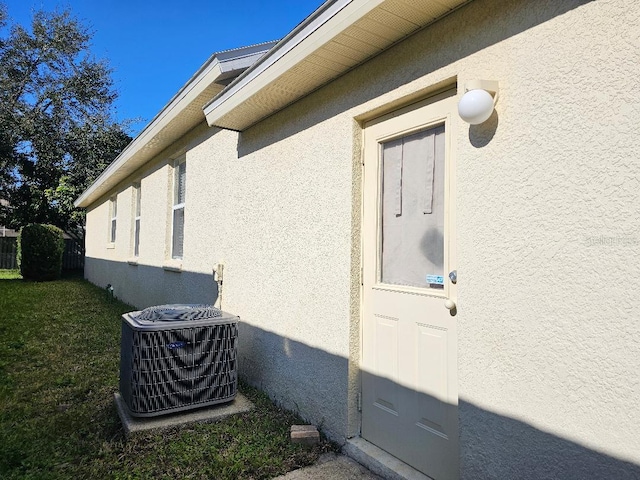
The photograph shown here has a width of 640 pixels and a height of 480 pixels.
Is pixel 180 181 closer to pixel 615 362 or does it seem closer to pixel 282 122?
pixel 282 122

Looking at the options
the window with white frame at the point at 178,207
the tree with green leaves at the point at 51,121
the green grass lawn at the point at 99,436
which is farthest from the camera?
the tree with green leaves at the point at 51,121

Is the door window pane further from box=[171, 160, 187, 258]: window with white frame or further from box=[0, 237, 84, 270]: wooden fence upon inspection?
box=[0, 237, 84, 270]: wooden fence

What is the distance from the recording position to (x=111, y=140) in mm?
25000

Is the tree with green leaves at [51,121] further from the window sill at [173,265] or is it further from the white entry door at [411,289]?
the white entry door at [411,289]

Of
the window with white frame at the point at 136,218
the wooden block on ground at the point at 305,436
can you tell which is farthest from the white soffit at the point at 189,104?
the wooden block on ground at the point at 305,436

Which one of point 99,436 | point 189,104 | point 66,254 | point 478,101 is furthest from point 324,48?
point 66,254

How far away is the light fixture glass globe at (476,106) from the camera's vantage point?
247cm

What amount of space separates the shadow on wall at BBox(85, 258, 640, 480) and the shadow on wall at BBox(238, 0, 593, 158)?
1.64 meters

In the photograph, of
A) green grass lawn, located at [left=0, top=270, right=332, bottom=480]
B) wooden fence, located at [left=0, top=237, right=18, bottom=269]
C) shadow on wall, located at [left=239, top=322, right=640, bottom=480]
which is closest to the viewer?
shadow on wall, located at [left=239, top=322, right=640, bottom=480]

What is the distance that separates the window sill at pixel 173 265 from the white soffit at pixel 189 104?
7.31ft

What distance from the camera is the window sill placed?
296 inches

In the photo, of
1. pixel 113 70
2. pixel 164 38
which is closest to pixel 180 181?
pixel 164 38

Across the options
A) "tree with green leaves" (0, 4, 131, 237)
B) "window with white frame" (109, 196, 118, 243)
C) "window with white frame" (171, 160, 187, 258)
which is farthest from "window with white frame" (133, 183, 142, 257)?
"tree with green leaves" (0, 4, 131, 237)

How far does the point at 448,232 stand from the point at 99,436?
3.37 metres
